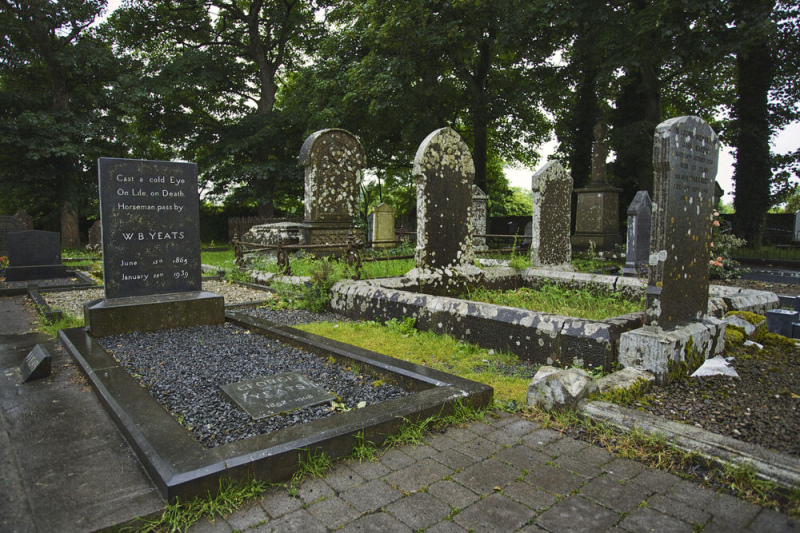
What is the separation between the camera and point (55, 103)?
2003 cm

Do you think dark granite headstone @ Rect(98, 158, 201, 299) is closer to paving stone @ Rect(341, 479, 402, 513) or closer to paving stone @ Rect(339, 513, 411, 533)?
paving stone @ Rect(341, 479, 402, 513)

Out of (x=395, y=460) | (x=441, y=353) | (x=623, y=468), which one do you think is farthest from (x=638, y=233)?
(x=395, y=460)

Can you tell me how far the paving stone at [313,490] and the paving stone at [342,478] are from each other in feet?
0.10

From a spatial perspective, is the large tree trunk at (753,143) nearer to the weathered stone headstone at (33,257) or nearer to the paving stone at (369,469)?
the paving stone at (369,469)

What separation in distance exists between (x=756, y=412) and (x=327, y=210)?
9953 millimetres

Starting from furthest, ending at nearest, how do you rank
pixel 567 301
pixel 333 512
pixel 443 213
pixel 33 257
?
pixel 33 257 < pixel 443 213 < pixel 567 301 < pixel 333 512

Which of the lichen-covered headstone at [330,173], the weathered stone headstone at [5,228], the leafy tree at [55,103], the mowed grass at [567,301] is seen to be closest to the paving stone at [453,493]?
the mowed grass at [567,301]

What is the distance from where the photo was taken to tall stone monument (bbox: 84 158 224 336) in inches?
212

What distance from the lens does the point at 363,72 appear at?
16656mm

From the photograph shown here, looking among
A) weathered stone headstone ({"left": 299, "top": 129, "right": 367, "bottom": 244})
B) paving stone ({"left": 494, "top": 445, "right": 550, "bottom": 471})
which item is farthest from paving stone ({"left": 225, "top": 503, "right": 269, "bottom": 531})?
weathered stone headstone ({"left": 299, "top": 129, "right": 367, "bottom": 244})

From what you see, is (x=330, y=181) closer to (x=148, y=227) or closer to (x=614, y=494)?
(x=148, y=227)

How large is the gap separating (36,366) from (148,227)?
2.20m

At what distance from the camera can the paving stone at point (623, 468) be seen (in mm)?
2518

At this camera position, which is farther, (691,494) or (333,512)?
(691,494)
